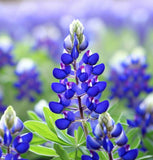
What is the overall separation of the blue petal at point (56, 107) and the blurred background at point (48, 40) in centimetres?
81

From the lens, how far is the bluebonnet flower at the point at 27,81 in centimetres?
188

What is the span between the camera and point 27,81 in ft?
6.39

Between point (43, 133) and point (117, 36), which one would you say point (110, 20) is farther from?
point (43, 133)

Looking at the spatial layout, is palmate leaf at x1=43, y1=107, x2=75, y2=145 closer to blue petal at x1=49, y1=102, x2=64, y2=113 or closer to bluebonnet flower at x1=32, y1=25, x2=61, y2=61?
blue petal at x1=49, y1=102, x2=64, y2=113

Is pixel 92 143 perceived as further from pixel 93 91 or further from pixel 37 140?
pixel 37 140

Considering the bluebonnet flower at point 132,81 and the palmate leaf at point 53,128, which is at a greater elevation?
the bluebonnet flower at point 132,81

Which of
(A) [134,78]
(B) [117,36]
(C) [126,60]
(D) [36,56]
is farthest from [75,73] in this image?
(B) [117,36]

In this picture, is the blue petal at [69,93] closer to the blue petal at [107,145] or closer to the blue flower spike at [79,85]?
the blue flower spike at [79,85]

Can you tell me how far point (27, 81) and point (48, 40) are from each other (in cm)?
106

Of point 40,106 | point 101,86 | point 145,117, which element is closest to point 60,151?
point 101,86

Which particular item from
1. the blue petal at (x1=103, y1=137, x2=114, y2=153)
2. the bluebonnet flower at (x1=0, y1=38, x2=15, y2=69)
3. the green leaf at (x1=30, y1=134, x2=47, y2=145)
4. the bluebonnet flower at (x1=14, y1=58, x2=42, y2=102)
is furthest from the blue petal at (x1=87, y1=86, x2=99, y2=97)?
the bluebonnet flower at (x1=0, y1=38, x2=15, y2=69)

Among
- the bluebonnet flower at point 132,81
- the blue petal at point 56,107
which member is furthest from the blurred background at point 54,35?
the blue petal at point 56,107

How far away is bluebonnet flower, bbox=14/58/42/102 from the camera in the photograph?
1878 millimetres

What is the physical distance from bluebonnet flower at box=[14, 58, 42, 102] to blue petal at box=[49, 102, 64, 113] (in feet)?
3.32
